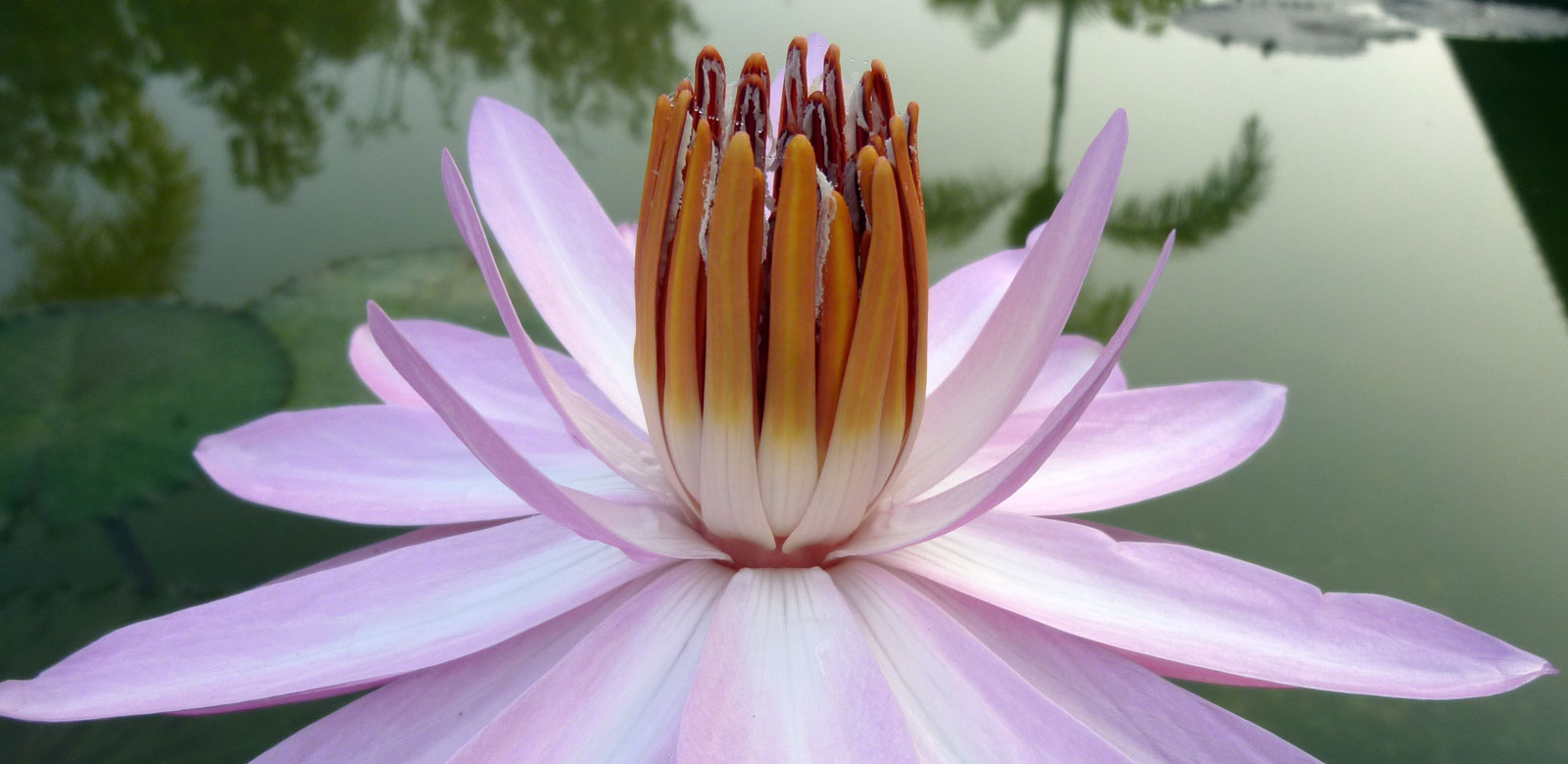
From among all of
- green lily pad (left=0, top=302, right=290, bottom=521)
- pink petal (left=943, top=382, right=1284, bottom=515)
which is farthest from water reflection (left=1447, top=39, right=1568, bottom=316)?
green lily pad (left=0, top=302, right=290, bottom=521)

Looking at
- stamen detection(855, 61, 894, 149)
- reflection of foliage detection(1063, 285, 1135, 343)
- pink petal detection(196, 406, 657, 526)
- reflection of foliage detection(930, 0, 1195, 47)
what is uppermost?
reflection of foliage detection(930, 0, 1195, 47)

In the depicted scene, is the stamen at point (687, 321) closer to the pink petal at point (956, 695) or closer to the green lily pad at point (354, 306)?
the pink petal at point (956, 695)

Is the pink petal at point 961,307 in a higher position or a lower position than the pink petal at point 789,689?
higher

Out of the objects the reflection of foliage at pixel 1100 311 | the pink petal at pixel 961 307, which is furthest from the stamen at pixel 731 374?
the reflection of foliage at pixel 1100 311

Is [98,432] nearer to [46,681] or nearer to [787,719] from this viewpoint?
[46,681]

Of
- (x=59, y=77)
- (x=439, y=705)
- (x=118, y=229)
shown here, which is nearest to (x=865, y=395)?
(x=439, y=705)

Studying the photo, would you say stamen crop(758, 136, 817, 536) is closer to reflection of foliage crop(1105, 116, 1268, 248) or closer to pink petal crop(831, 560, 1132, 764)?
pink petal crop(831, 560, 1132, 764)
